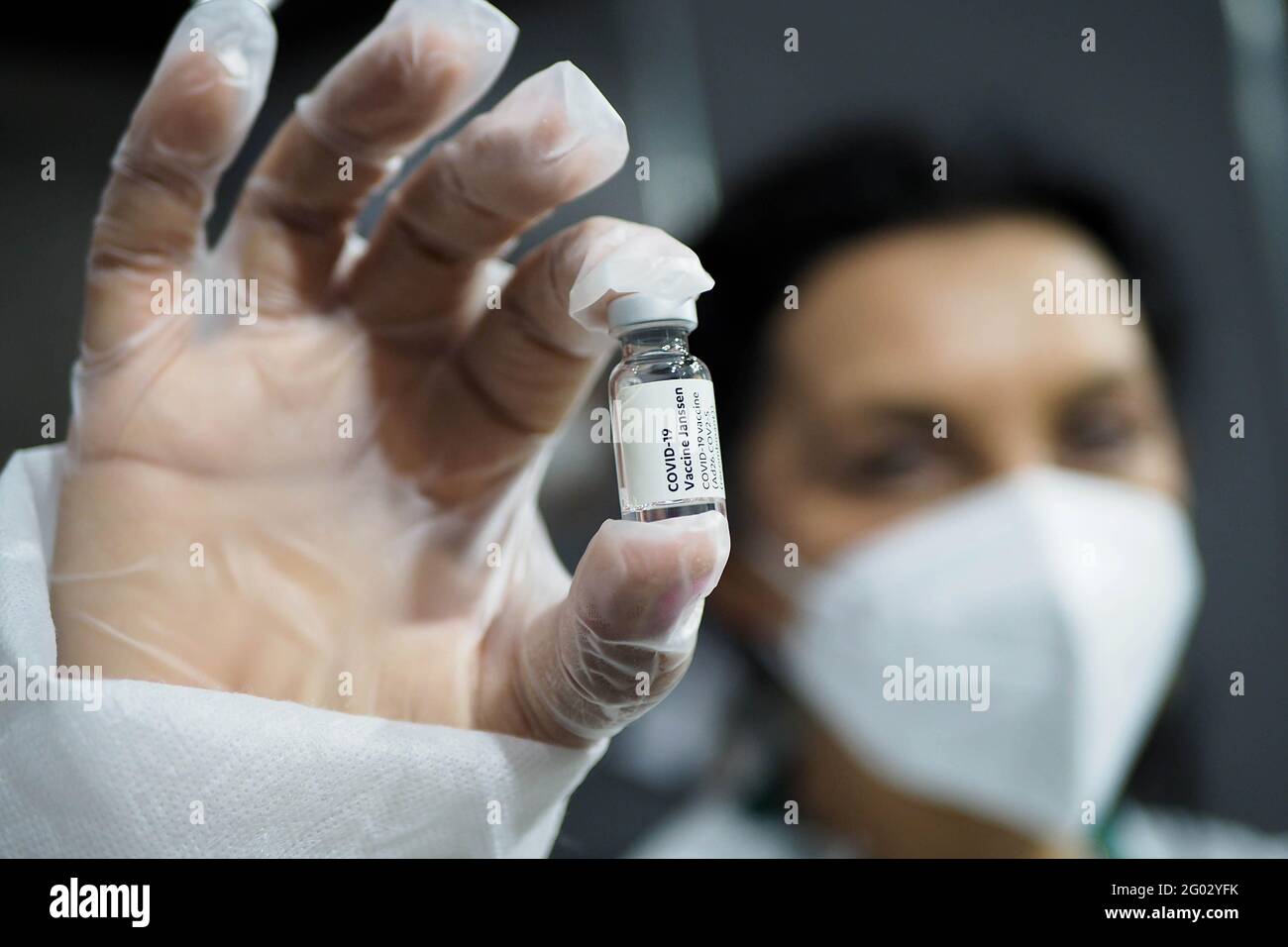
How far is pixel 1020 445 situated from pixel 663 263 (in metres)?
0.73

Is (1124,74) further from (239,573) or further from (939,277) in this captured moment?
(239,573)

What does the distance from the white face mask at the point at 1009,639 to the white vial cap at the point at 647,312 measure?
0.65m

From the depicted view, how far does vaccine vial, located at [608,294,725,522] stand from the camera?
0.48m

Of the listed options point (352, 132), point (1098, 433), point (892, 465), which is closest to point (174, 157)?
point (352, 132)

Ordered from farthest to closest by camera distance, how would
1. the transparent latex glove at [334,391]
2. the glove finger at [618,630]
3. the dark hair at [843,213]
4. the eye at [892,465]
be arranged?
1. the dark hair at [843,213]
2. the eye at [892,465]
3. the transparent latex glove at [334,391]
4. the glove finger at [618,630]

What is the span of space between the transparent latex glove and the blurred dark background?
1.67ft

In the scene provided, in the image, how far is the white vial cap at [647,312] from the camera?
0.50m

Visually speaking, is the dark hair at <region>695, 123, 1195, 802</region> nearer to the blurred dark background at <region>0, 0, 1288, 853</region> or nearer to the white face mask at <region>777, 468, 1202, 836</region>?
the blurred dark background at <region>0, 0, 1288, 853</region>

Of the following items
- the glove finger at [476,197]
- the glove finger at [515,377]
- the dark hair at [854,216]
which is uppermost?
the dark hair at [854,216]

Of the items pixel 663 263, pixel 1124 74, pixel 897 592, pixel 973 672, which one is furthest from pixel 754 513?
pixel 1124 74

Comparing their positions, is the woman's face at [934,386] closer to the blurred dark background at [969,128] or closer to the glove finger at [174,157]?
the blurred dark background at [969,128]

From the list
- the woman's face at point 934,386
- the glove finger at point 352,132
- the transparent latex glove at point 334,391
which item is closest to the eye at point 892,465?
the woman's face at point 934,386

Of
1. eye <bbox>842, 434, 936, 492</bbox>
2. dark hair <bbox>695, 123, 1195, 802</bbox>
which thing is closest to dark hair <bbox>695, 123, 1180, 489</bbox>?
dark hair <bbox>695, 123, 1195, 802</bbox>

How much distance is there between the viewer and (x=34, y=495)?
2.09 feet
